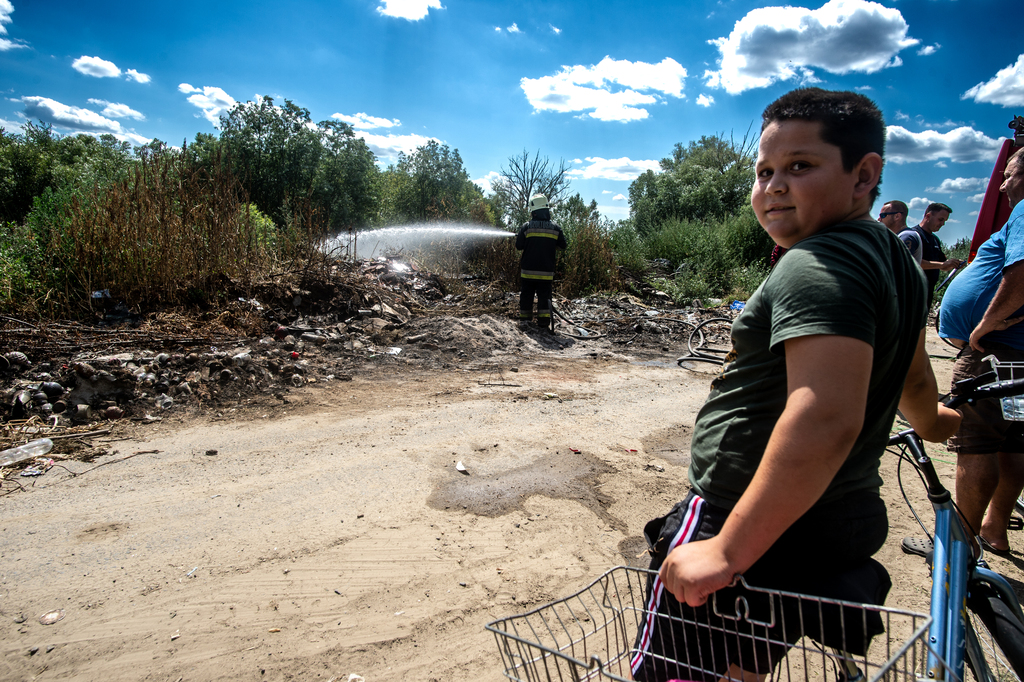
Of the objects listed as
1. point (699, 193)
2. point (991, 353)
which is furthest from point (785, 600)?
point (699, 193)

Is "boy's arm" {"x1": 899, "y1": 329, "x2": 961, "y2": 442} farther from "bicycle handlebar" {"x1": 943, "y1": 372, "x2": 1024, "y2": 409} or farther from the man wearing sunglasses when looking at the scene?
the man wearing sunglasses

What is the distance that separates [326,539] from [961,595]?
2547mm

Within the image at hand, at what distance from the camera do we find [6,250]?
5.90 meters

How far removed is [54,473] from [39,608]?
154 cm

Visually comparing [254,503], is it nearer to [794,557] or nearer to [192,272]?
[794,557]

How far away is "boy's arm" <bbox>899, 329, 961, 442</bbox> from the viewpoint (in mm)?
1357

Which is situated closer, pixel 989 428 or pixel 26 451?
pixel 989 428

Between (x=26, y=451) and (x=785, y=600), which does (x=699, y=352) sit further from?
(x=26, y=451)

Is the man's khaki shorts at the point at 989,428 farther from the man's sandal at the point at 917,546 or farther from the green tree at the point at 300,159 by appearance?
the green tree at the point at 300,159

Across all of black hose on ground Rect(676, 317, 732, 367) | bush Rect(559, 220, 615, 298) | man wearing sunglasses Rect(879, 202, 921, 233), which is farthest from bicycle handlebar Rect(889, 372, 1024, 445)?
bush Rect(559, 220, 615, 298)

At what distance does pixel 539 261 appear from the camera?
28.2 feet

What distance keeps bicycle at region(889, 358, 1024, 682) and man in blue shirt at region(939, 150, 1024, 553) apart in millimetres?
1232

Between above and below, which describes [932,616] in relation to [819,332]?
below

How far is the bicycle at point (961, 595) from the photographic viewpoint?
132 centimetres
